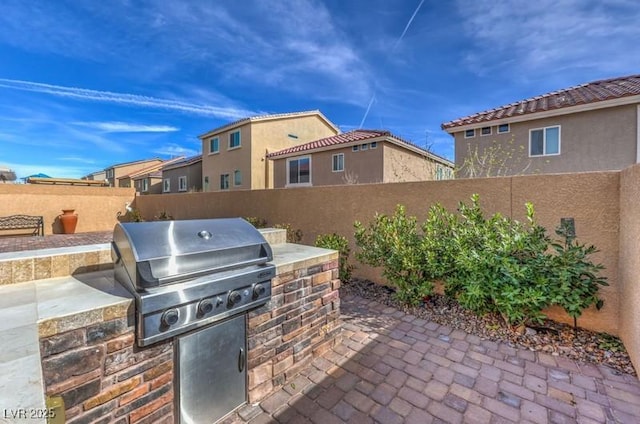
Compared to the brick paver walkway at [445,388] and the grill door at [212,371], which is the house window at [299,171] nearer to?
the brick paver walkway at [445,388]

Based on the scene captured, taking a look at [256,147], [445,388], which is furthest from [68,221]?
[445,388]

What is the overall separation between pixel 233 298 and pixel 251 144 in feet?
60.1

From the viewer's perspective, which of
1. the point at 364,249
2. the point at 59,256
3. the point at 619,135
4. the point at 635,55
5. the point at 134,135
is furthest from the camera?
the point at 134,135

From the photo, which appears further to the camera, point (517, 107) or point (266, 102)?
point (266, 102)

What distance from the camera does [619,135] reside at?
9992mm

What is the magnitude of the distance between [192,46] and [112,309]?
13.1m

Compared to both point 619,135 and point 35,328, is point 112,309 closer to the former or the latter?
point 35,328

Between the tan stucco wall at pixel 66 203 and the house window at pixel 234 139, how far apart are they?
7464 millimetres

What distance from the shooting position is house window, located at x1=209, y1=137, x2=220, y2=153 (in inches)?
885

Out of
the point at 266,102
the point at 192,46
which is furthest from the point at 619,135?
the point at 266,102

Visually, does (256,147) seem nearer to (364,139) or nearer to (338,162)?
(338,162)

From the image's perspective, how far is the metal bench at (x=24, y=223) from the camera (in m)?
12.0

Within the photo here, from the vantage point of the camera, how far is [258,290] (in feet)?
8.46

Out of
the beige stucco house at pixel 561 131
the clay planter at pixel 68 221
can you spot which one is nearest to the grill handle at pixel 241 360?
the beige stucco house at pixel 561 131
